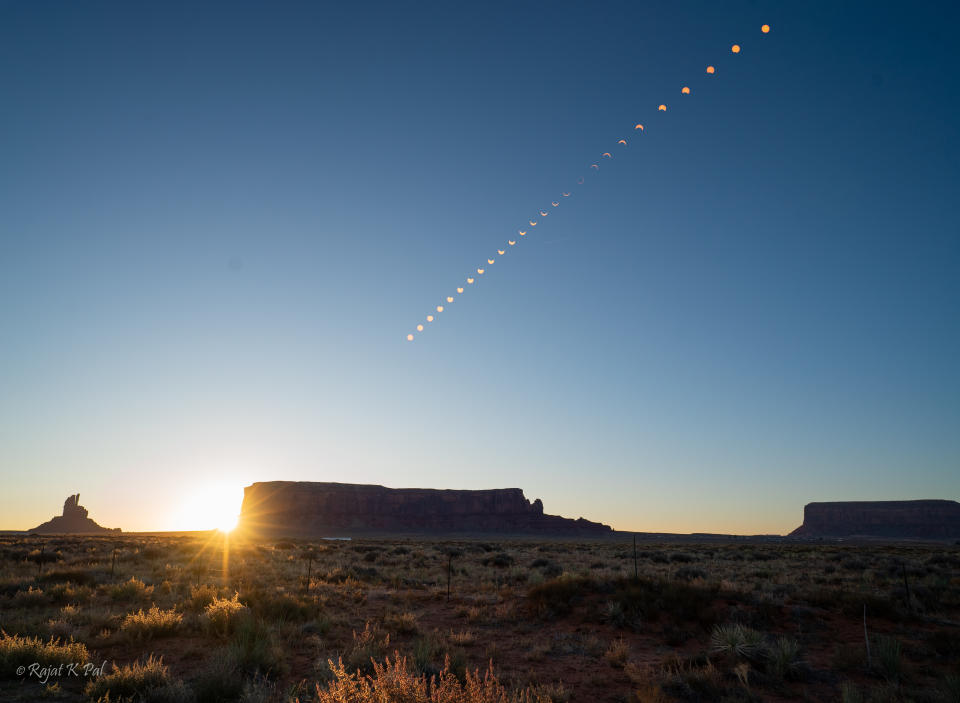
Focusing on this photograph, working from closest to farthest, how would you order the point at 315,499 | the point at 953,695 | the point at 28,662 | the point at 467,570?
the point at 953,695, the point at 28,662, the point at 467,570, the point at 315,499

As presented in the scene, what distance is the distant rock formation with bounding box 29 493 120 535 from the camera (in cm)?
15835

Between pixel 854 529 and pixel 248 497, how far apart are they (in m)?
189

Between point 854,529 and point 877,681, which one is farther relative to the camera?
point 854,529

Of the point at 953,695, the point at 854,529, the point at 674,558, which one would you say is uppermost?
the point at 953,695

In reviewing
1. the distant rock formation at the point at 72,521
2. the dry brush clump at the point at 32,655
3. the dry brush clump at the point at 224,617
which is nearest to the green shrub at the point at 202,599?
the dry brush clump at the point at 224,617

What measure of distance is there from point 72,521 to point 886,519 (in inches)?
9881

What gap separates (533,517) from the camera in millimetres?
154250

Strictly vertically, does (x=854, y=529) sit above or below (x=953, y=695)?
below

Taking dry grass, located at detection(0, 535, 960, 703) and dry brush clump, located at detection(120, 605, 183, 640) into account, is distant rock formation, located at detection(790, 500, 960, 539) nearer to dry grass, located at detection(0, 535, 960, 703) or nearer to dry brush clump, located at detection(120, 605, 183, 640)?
dry grass, located at detection(0, 535, 960, 703)

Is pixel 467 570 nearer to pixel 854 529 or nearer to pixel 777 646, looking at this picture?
pixel 777 646

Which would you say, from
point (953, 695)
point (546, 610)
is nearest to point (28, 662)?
point (546, 610)

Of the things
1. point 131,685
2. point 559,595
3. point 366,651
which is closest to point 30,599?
point 131,685

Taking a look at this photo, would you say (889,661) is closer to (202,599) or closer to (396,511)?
(202,599)

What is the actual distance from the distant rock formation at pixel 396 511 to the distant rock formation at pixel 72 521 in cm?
4828
